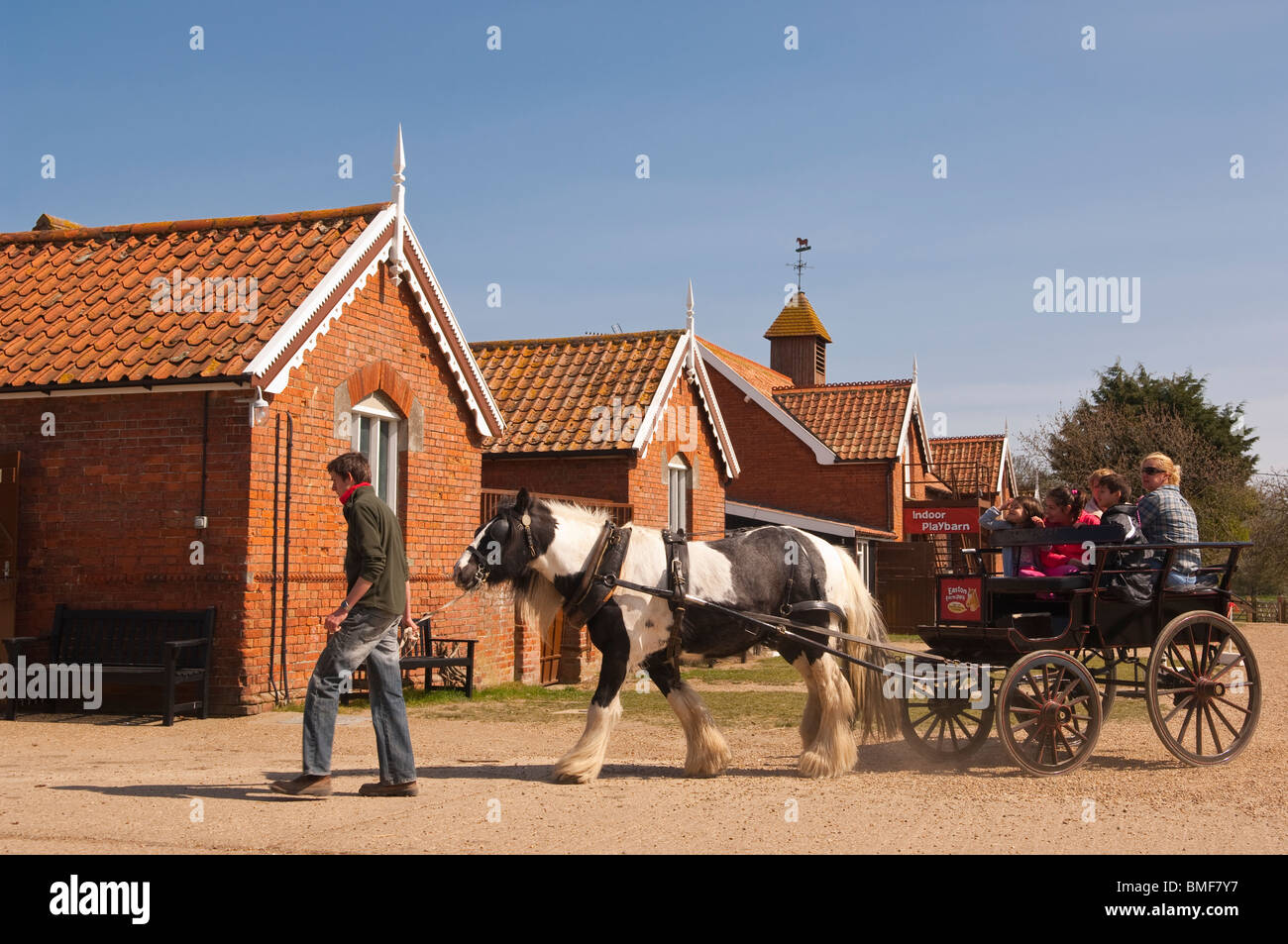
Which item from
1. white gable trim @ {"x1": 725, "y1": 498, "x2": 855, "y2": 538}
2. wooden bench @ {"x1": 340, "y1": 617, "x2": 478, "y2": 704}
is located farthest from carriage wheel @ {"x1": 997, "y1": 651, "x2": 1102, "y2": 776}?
white gable trim @ {"x1": 725, "y1": 498, "x2": 855, "y2": 538}

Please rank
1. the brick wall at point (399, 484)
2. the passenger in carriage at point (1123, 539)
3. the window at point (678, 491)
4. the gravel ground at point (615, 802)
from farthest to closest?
the window at point (678, 491) → the brick wall at point (399, 484) → the passenger in carriage at point (1123, 539) → the gravel ground at point (615, 802)

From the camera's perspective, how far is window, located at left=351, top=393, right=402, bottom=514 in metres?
13.0

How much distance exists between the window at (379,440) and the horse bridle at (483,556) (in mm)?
5457

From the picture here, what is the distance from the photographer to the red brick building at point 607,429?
17.2 metres

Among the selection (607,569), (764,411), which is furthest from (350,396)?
(764,411)

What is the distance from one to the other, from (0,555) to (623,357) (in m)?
10.1

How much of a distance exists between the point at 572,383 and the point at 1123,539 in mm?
11646

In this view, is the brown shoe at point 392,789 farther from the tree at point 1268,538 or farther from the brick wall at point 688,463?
the tree at point 1268,538

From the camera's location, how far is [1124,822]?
20.8ft

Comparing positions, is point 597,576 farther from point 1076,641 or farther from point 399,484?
point 399,484

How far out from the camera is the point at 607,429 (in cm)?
1733

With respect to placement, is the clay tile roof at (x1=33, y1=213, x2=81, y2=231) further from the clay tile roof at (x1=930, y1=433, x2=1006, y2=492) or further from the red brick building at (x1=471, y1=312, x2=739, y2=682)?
the clay tile roof at (x1=930, y1=433, x2=1006, y2=492)

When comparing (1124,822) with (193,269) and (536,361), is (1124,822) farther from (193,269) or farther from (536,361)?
(536,361)

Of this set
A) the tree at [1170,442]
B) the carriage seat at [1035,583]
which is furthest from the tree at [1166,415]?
the carriage seat at [1035,583]
